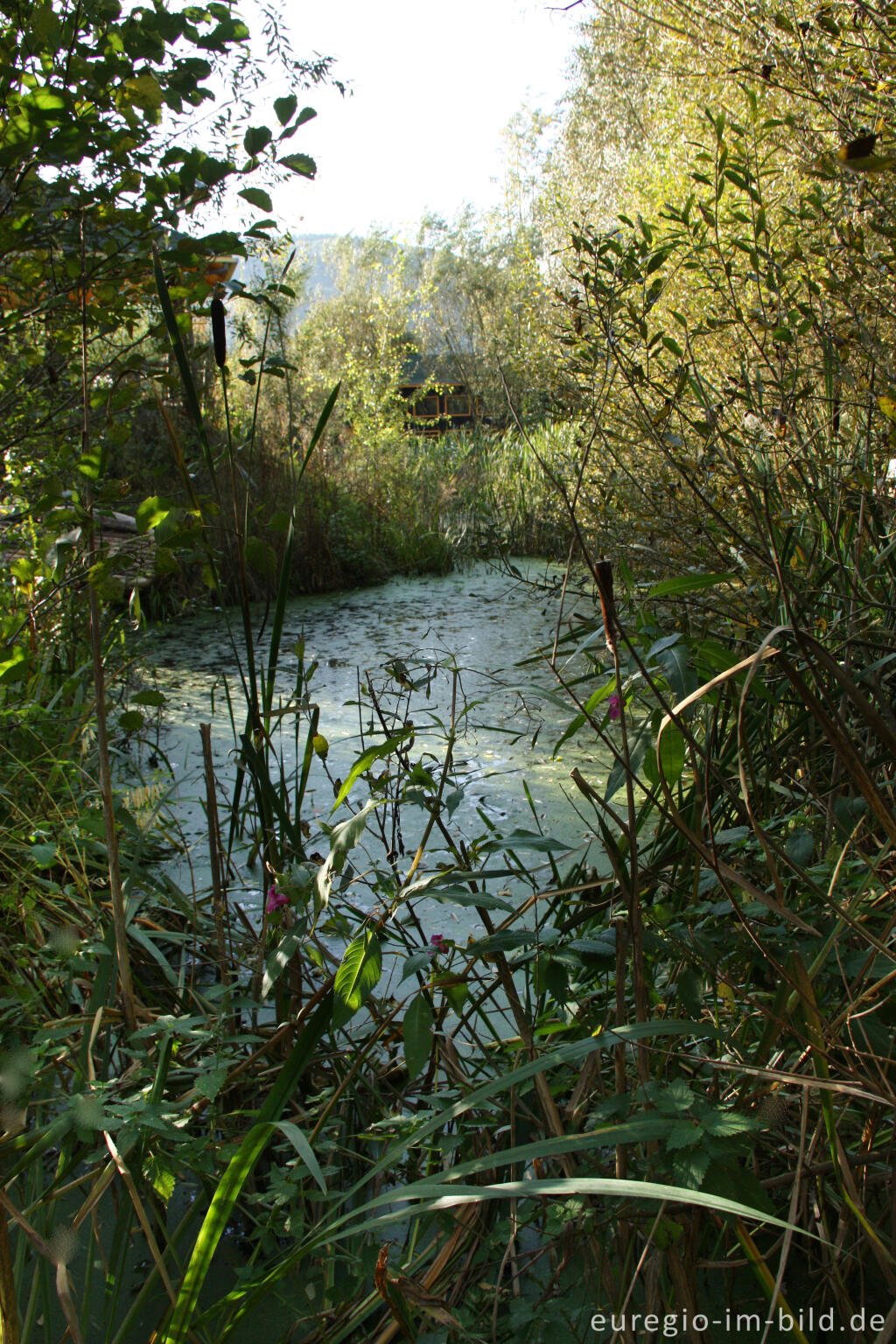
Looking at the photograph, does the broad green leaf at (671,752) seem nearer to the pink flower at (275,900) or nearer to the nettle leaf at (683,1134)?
the nettle leaf at (683,1134)

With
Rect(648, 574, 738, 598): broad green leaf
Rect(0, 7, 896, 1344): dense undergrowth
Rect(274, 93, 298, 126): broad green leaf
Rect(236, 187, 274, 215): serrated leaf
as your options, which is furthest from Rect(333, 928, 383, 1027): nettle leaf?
Rect(274, 93, 298, 126): broad green leaf

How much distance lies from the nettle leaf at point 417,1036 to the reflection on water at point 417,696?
30cm

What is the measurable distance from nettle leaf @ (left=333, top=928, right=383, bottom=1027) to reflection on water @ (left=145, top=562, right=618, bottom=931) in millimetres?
275

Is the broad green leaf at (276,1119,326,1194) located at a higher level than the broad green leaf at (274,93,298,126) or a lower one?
lower

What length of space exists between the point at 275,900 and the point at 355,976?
22cm

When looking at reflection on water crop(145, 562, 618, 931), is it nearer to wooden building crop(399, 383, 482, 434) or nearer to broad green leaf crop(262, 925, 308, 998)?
broad green leaf crop(262, 925, 308, 998)

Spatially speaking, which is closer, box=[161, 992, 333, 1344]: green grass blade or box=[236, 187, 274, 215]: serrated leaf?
box=[161, 992, 333, 1344]: green grass blade

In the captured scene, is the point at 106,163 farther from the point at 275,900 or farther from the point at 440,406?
the point at 440,406

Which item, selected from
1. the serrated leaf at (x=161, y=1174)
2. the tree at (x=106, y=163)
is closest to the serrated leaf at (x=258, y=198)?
the tree at (x=106, y=163)

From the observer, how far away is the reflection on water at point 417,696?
2107mm

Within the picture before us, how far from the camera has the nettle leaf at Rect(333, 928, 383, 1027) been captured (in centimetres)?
86

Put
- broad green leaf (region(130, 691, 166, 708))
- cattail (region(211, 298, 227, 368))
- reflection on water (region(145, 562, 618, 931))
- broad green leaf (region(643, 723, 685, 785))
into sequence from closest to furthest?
broad green leaf (region(643, 723, 685, 785))
cattail (region(211, 298, 227, 368))
broad green leaf (region(130, 691, 166, 708))
reflection on water (region(145, 562, 618, 931))

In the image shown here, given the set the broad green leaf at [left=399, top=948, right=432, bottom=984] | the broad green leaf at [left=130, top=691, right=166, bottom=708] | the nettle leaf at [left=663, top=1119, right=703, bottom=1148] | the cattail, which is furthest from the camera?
the broad green leaf at [left=130, top=691, right=166, bottom=708]

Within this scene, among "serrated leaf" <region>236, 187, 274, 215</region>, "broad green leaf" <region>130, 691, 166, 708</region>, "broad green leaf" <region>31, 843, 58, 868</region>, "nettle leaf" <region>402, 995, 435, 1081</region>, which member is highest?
"serrated leaf" <region>236, 187, 274, 215</region>
